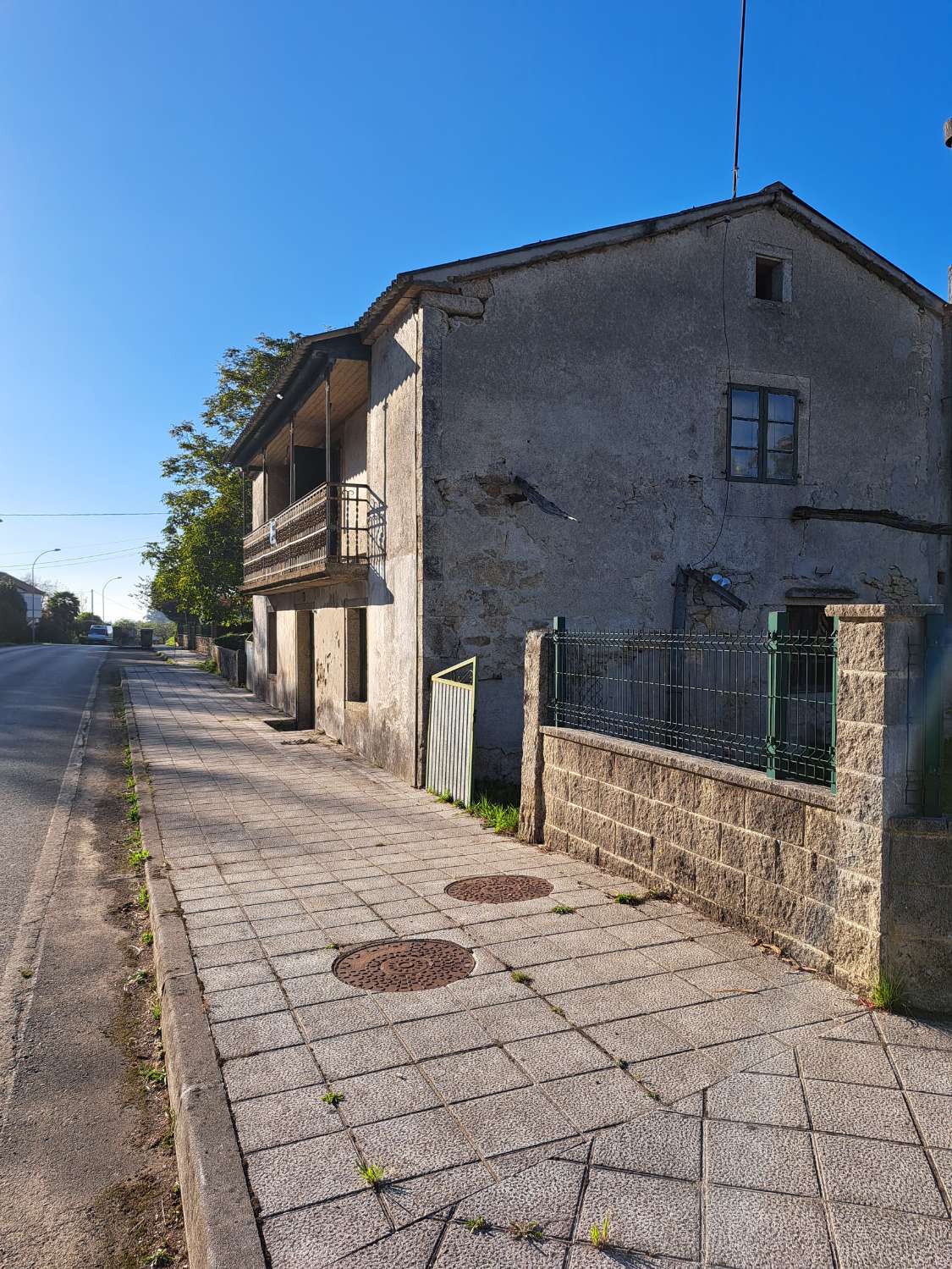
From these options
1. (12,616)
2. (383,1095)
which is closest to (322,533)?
(383,1095)

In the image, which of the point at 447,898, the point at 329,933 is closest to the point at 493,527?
the point at 447,898

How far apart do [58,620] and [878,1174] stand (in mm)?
75837

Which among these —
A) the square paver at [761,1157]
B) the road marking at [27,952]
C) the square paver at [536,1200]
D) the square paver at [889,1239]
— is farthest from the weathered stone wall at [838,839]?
the road marking at [27,952]

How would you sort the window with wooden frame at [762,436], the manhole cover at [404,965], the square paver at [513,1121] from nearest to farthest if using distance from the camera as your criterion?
the square paver at [513,1121], the manhole cover at [404,965], the window with wooden frame at [762,436]

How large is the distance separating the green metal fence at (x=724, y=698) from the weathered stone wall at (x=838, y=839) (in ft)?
0.58

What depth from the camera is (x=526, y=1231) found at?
2531mm

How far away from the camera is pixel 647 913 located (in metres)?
5.40

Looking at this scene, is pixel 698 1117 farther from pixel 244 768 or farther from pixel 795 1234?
pixel 244 768

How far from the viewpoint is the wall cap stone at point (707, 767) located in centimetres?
447

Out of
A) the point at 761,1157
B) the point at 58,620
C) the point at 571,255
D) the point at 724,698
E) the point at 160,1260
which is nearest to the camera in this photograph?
the point at 160,1260

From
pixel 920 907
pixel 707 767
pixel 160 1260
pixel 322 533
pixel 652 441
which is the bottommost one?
pixel 160 1260

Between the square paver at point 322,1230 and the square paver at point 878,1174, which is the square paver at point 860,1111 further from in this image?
the square paver at point 322,1230

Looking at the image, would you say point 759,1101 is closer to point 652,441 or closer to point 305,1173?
point 305,1173

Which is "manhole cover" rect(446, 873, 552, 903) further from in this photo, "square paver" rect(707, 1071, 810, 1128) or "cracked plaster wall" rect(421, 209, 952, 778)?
"cracked plaster wall" rect(421, 209, 952, 778)
